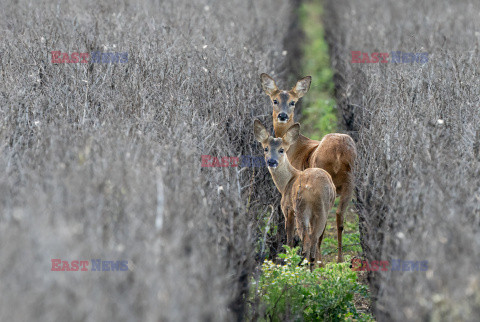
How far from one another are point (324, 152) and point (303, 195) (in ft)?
3.68

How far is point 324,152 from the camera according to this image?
805 centimetres

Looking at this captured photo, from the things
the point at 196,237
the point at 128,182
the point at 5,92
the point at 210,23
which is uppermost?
the point at 210,23

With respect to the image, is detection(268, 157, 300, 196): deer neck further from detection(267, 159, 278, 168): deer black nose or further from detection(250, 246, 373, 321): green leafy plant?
detection(250, 246, 373, 321): green leafy plant

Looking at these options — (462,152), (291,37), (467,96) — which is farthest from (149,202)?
(291,37)

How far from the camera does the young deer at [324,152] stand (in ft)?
26.0

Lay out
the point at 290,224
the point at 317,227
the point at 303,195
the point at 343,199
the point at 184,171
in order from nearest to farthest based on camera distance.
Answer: the point at 184,171, the point at 303,195, the point at 317,227, the point at 290,224, the point at 343,199

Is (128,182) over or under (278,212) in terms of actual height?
over

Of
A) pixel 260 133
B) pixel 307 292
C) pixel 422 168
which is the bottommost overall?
pixel 307 292

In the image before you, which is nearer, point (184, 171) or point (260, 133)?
point (184, 171)

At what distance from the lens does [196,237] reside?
4.86 metres

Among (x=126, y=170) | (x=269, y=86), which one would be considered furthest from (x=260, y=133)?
(x=126, y=170)

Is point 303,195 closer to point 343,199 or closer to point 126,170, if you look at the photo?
point 343,199

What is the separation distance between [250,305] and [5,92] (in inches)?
138

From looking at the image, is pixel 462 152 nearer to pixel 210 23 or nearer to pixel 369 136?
pixel 369 136
